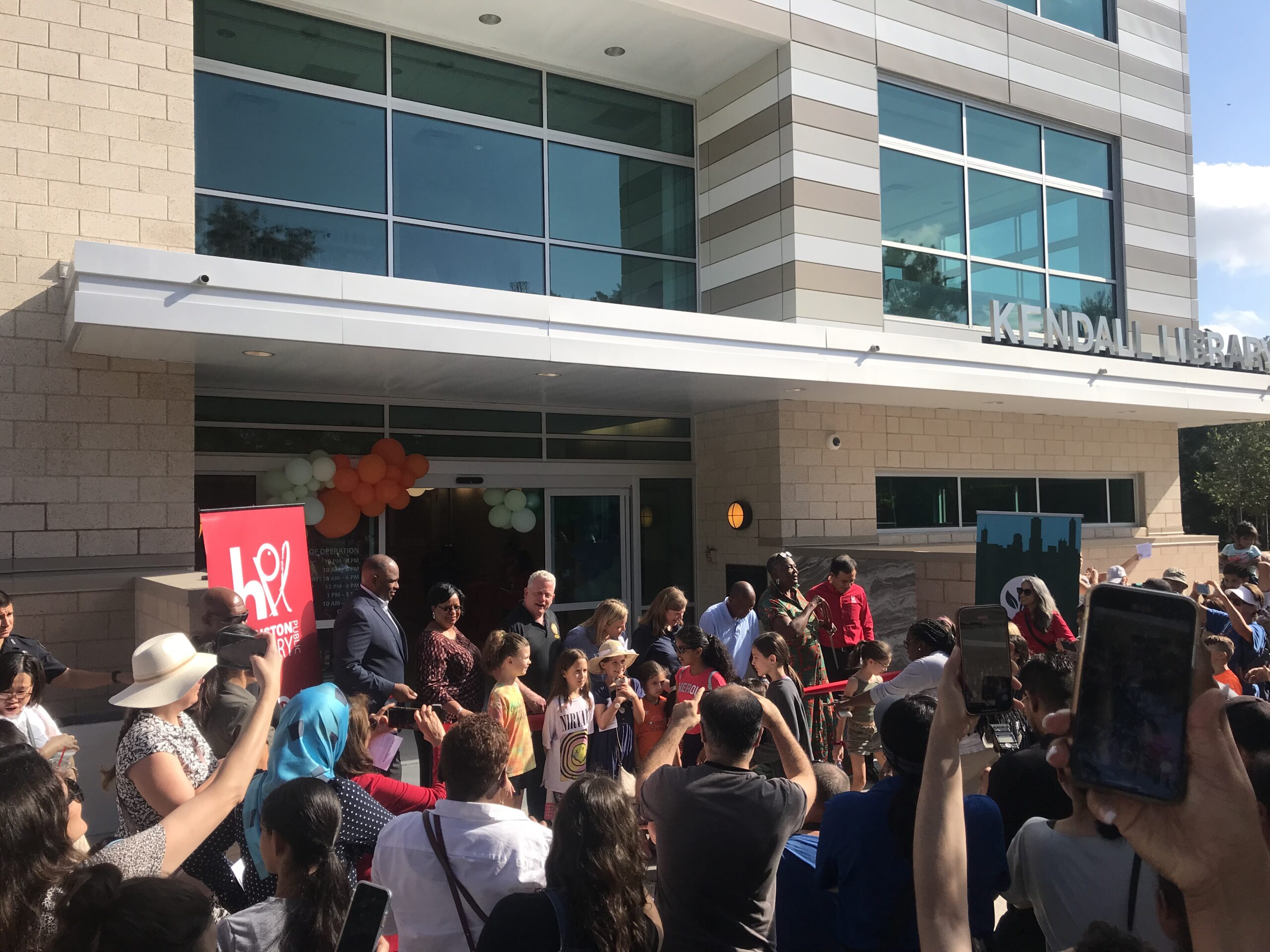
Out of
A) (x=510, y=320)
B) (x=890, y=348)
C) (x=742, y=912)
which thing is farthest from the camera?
(x=890, y=348)

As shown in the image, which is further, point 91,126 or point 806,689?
point 91,126

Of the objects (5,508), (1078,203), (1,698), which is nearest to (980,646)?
(1,698)

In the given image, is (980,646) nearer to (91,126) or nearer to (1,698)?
(1,698)

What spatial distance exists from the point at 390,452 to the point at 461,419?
1295 millimetres

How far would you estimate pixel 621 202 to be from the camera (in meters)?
12.1

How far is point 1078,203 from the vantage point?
1470 cm

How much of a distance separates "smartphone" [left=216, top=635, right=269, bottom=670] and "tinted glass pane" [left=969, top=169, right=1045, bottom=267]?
1236 centimetres

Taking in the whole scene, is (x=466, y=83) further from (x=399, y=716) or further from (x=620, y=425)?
(x=399, y=716)

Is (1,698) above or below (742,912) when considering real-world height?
above

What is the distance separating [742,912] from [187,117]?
27.0ft

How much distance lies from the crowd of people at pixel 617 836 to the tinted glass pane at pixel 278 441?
207 inches

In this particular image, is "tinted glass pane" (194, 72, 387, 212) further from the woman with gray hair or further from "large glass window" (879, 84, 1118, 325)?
the woman with gray hair

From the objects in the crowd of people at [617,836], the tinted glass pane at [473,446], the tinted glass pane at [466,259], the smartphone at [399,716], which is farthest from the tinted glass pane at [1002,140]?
the smartphone at [399,716]

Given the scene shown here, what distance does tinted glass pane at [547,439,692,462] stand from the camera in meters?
11.8
